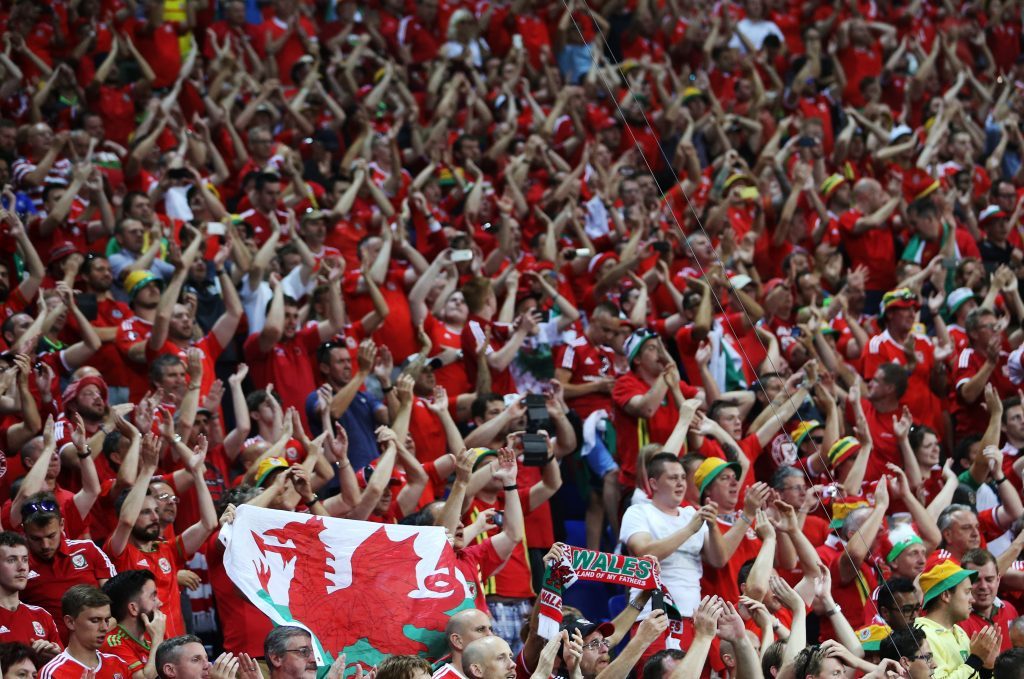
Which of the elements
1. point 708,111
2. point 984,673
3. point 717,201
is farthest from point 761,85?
point 984,673

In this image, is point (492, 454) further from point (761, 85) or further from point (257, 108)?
point (761, 85)

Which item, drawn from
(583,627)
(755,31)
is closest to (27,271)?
(583,627)

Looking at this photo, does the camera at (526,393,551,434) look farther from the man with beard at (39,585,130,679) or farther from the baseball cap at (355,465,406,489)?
the man with beard at (39,585,130,679)

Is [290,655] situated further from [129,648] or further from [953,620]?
[953,620]

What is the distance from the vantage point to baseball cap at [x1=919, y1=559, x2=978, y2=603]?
7242mm

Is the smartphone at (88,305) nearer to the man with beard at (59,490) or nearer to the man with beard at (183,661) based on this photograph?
the man with beard at (59,490)

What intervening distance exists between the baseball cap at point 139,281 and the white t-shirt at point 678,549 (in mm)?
3402

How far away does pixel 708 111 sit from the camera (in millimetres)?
14898

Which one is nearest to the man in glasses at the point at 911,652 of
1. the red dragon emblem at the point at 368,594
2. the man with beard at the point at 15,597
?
the red dragon emblem at the point at 368,594

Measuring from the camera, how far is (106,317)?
374 inches

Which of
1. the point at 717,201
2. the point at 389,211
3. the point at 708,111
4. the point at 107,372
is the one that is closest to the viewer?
the point at 107,372

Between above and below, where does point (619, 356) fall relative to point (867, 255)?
above

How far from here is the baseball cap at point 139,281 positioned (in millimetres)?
9453

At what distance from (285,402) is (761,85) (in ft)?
24.5
